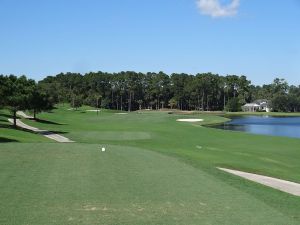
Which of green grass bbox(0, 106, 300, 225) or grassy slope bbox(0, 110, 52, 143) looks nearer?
green grass bbox(0, 106, 300, 225)

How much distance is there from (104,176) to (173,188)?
2746mm

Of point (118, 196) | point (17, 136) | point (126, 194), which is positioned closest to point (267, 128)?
point (17, 136)

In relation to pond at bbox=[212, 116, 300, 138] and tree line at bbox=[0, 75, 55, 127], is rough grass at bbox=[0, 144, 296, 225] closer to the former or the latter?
tree line at bbox=[0, 75, 55, 127]

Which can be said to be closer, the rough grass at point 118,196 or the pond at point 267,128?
the rough grass at point 118,196

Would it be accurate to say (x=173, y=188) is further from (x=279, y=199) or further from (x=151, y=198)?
(x=279, y=199)

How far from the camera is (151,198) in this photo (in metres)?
13.1

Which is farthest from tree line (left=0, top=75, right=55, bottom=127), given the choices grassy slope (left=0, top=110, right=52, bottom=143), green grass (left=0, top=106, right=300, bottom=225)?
green grass (left=0, top=106, right=300, bottom=225)

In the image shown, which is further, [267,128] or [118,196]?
[267,128]

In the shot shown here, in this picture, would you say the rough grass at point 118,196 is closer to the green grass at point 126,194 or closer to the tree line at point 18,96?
the green grass at point 126,194

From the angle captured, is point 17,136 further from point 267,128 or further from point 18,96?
point 267,128

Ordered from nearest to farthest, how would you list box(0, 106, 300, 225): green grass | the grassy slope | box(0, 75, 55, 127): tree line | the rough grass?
1. the rough grass
2. box(0, 106, 300, 225): green grass
3. the grassy slope
4. box(0, 75, 55, 127): tree line

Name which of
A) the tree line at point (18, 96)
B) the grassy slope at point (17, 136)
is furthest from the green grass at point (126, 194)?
the tree line at point (18, 96)

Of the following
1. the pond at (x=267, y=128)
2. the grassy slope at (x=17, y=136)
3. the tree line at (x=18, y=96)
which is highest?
the tree line at (x=18, y=96)

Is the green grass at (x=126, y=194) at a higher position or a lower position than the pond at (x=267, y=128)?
higher
